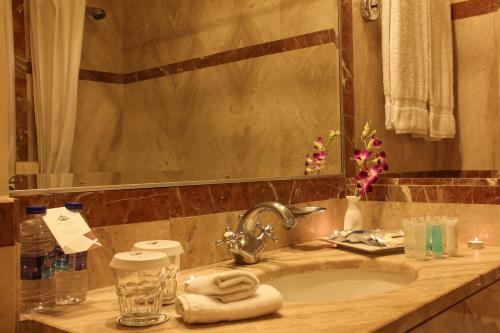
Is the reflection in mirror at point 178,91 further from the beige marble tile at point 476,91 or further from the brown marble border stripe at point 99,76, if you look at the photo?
the beige marble tile at point 476,91

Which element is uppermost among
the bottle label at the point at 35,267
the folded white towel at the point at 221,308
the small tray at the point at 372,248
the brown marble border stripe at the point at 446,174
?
the brown marble border stripe at the point at 446,174

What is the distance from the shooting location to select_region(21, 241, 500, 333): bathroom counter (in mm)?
810

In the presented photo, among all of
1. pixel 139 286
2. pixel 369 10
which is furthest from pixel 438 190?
pixel 139 286

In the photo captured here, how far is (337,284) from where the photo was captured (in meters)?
1.41

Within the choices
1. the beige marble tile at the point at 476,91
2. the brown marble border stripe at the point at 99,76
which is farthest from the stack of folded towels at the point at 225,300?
the beige marble tile at the point at 476,91

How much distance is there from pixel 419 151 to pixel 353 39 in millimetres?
527

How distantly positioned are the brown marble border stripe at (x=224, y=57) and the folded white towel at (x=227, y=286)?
0.56 metres

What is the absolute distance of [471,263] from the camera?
1267 millimetres

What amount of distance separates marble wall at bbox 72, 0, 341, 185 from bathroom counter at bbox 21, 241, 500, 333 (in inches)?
11.2

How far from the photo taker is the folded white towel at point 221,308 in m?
0.82

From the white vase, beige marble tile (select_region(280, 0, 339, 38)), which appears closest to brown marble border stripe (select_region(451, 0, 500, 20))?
beige marble tile (select_region(280, 0, 339, 38))

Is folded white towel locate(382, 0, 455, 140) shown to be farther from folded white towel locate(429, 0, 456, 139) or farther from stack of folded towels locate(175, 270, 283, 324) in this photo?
stack of folded towels locate(175, 270, 283, 324)

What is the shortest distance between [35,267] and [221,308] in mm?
346

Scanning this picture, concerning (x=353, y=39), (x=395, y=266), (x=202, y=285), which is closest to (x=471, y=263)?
(x=395, y=266)
